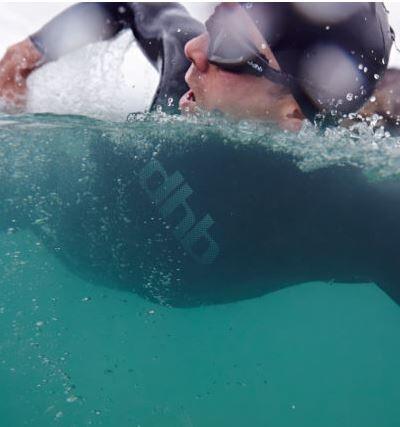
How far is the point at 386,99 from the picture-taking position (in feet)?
10.5

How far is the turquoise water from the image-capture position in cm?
852

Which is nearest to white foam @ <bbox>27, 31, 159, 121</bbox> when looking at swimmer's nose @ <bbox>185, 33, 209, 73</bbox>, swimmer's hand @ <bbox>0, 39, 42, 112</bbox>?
swimmer's hand @ <bbox>0, 39, 42, 112</bbox>

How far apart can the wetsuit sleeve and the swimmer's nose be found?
1063mm

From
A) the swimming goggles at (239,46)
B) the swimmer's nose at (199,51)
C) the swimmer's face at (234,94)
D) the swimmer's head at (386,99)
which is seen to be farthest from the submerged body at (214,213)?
the swimming goggles at (239,46)

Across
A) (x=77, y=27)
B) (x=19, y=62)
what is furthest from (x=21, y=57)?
(x=77, y=27)

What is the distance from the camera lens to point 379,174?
498 centimetres

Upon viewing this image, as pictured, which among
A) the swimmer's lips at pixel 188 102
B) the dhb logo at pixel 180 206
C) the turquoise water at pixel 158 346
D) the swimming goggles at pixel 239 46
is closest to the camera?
the swimming goggles at pixel 239 46

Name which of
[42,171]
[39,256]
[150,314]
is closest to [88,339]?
[150,314]

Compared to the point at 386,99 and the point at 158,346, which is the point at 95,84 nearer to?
A: the point at 386,99

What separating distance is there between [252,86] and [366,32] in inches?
32.1

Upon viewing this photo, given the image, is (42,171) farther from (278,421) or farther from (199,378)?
(278,421)

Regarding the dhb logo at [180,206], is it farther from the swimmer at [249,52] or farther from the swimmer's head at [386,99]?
the swimmer's head at [386,99]

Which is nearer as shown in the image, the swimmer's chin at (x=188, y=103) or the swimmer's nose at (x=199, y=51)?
the swimmer's nose at (x=199, y=51)

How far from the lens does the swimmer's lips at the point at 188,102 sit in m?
3.53
